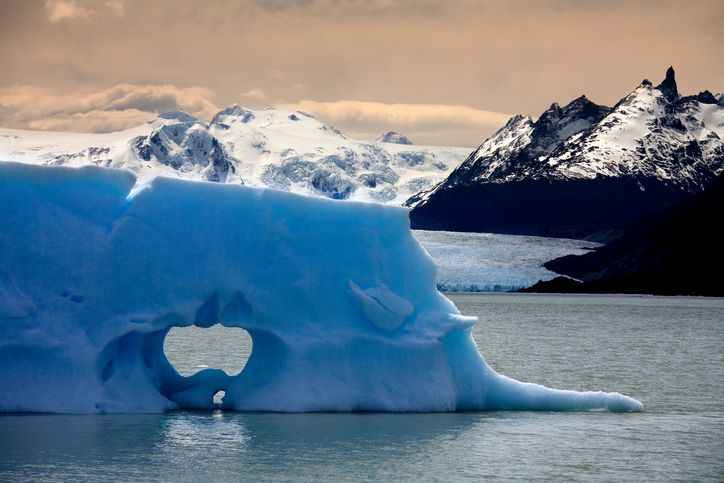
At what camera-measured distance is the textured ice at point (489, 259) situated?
267ft

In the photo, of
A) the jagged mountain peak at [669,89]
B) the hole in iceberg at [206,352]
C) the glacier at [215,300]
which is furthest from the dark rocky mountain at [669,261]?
the jagged mountain peak at [669,89]

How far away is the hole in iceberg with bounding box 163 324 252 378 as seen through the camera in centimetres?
2775

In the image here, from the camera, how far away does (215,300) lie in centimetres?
1775

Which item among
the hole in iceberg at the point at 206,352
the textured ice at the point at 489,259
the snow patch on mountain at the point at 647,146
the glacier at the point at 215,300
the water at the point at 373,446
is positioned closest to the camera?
the water at the point at 373,446

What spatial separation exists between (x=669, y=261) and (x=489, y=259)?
22051 mm

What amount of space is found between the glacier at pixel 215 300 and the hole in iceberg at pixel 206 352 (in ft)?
25.3

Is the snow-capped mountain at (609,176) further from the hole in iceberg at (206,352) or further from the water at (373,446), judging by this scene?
the water at (373,446)

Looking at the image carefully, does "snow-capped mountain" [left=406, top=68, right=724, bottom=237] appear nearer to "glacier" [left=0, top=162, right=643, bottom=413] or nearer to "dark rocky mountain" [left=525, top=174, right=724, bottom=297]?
"dark rocky mountain" [left=525, top=174, right=724, bottom=297]

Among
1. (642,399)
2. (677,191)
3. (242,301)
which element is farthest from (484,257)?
(677,191)

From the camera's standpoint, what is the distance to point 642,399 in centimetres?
2236

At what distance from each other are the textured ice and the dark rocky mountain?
321 cm

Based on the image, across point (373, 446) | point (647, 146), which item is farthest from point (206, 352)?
point (647, 146)

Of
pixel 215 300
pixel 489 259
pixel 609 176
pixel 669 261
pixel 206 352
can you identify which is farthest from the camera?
pixel 609 176

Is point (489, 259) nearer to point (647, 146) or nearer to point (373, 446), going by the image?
point (373, 446)
